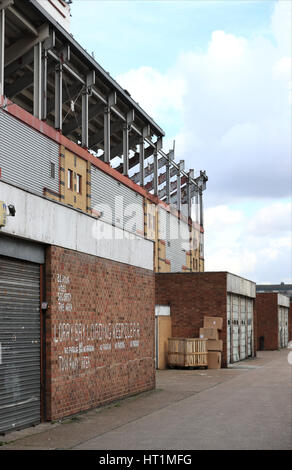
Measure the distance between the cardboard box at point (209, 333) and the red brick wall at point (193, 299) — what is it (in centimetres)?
73

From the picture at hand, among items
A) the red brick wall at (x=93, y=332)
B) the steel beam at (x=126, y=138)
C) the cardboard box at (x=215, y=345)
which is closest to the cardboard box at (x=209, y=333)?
the cardboard box at (x=215, y=345)

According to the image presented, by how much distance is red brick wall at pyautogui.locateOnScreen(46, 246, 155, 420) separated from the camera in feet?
43.7

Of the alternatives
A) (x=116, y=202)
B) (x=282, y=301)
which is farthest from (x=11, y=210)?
(x=282, y=301)

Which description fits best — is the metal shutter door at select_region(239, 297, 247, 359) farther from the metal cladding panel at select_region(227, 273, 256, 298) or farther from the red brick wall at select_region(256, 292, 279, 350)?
the red brick wall at select_region(256, 292, 279, 350)

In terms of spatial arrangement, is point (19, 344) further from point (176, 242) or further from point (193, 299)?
point (176, 242)

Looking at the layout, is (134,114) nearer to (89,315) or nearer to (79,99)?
(79,99)

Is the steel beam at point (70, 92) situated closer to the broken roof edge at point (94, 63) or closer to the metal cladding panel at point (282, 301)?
the broken roof edge at point (94, 63)

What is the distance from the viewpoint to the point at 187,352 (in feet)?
94.7

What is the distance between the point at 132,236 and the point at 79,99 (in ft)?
58.8

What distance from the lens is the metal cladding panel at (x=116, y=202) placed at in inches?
1260

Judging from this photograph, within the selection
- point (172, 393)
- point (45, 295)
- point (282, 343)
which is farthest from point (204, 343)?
point (282, 343)

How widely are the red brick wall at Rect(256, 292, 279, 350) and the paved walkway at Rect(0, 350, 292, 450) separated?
2981 centimetres

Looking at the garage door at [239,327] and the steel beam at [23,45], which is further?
the garage door at [239,327]

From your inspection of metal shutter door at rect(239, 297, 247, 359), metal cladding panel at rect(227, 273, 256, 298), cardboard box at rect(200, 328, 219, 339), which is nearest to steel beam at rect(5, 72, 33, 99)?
metal cladding panel at rect(227, 273, 256, 298)
